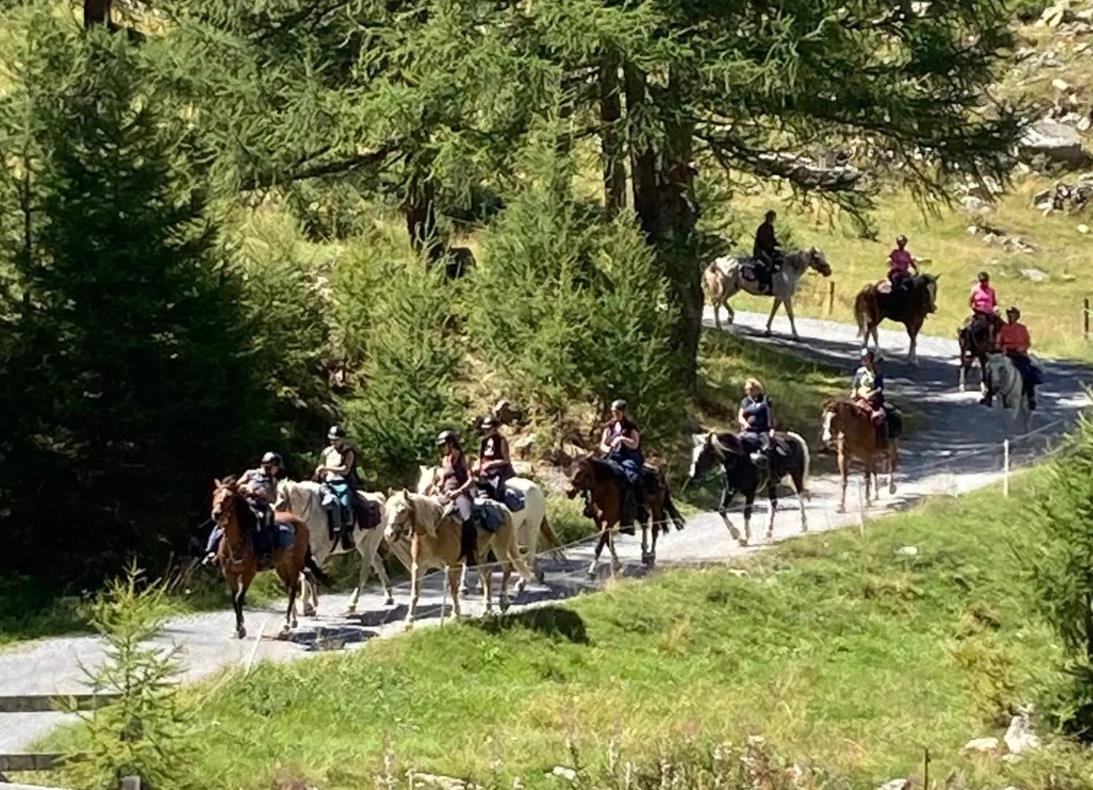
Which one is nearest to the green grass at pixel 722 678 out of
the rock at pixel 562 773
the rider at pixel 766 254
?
the rock at pixel 562 773

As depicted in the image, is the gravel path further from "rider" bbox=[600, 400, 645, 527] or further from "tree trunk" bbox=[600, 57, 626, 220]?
"tree trunk" bbox=[600, 57, 626, 220]

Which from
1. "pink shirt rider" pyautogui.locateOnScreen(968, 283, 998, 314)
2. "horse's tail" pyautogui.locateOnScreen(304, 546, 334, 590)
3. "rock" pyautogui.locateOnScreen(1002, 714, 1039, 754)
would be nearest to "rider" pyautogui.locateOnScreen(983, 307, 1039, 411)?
"pink shirt rider" pyautogui.locateOnScreen(968, 283, 998, 314)

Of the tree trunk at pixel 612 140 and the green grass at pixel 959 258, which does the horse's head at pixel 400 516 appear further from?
the green grass at pixel 959 258

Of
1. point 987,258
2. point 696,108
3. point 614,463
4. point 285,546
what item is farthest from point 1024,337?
point 987,258

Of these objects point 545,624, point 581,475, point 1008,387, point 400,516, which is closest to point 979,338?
point 1008,387

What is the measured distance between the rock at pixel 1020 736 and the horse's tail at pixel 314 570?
841 centimetres

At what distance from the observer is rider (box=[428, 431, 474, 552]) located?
2236cm

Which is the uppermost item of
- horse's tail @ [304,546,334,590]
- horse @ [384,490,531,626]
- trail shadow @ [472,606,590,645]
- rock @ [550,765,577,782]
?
horse @ [384,490,531,626]

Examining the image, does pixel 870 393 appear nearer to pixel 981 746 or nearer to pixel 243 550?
pixel 981 746

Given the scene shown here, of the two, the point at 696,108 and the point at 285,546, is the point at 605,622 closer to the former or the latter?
the point at 285,546

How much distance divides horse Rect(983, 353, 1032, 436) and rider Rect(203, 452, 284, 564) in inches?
583

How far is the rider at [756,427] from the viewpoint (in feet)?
84.7

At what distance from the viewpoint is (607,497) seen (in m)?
24.2

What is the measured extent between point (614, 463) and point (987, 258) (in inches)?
1459
